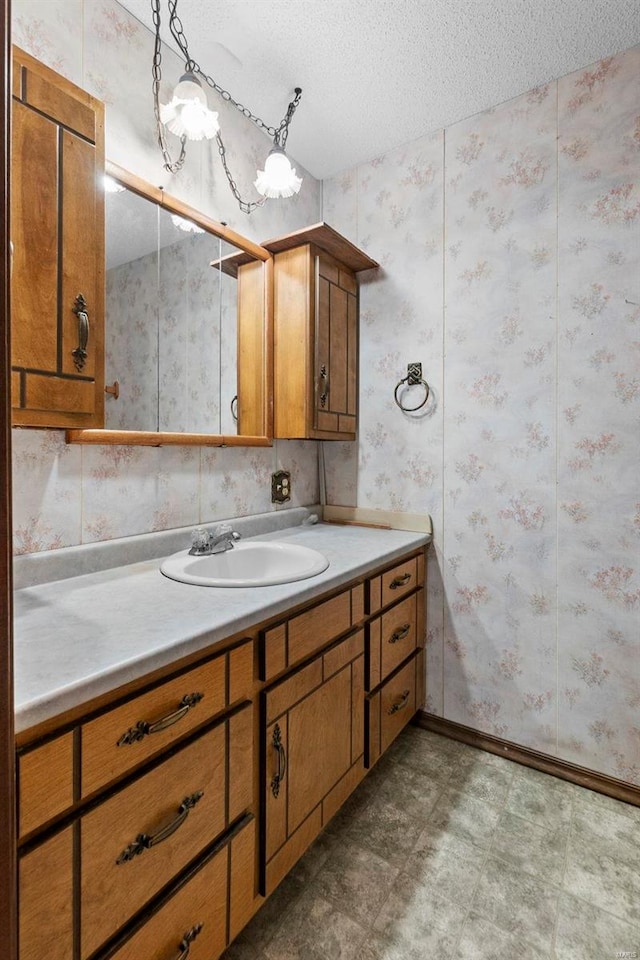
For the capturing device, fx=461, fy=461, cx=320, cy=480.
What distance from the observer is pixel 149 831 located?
829 millimetres

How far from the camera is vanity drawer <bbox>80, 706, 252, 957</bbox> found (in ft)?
2.43

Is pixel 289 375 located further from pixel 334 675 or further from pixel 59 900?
pixel 59 900

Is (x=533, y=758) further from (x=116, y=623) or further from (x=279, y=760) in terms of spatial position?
(x=116, y=623)

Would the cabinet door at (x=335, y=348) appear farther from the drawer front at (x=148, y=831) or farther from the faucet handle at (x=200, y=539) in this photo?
the drawer front at (x=148, y=831)

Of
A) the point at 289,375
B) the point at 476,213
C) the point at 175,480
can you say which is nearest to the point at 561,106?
the point at 476,213

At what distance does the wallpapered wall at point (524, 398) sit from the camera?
1.63m

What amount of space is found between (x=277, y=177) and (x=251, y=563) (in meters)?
1.46

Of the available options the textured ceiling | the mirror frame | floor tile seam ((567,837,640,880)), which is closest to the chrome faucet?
the mirror frame

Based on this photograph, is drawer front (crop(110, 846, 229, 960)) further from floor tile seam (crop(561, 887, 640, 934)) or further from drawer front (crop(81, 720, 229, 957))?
floor tile seam (crop(561, 887, 640, 934))

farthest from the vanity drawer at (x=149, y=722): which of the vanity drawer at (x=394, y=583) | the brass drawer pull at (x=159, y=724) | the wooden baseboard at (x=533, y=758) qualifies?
the wooden baseboard at (x=533, y=758)

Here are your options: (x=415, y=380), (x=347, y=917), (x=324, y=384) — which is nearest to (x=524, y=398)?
(x=415, y=380)

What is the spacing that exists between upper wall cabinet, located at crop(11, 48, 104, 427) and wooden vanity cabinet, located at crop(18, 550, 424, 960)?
0.65m

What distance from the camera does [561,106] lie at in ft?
5.63

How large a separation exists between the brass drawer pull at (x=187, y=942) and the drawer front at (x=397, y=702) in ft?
2.84
